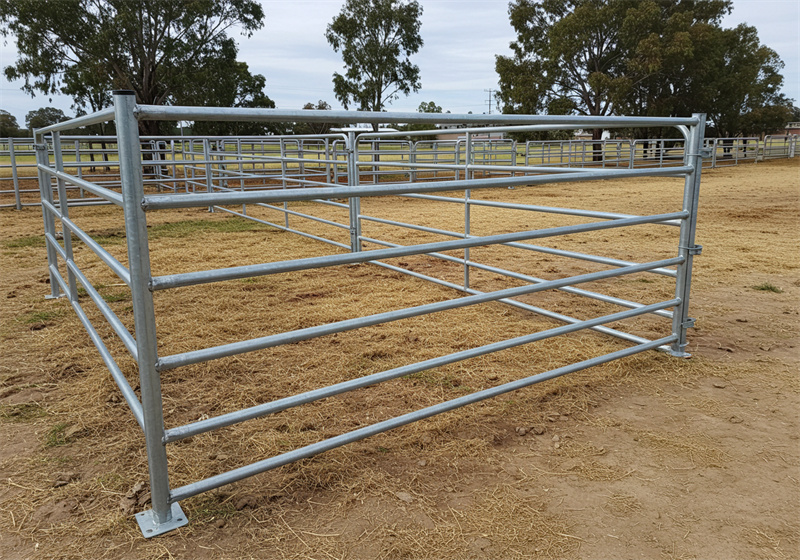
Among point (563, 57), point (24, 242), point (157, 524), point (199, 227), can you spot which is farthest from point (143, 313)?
point (563, 57)

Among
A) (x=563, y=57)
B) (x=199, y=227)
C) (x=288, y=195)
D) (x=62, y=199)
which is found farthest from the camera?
(x=563, y=57)

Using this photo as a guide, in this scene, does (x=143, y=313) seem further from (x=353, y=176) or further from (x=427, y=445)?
(x=353, y=176)

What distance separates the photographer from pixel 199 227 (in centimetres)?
817

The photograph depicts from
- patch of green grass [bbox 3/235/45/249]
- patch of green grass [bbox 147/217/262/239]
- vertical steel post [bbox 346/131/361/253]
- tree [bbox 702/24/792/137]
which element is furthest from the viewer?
tree [bbox 702/24/792/137]

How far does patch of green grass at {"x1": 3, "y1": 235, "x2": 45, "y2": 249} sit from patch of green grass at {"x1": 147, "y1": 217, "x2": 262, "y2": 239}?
1242 millimetres

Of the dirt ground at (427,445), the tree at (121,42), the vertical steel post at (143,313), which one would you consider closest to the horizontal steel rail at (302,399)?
the vertical steel post at (143,313)

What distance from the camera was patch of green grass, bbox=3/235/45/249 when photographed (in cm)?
674

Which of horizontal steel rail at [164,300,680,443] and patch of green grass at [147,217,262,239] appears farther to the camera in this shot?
patch of green grass at [147,217,262,239]

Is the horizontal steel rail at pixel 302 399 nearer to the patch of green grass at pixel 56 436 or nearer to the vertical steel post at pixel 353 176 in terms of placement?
the patch of green grass at pixel 56 436

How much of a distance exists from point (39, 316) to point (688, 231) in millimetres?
4239

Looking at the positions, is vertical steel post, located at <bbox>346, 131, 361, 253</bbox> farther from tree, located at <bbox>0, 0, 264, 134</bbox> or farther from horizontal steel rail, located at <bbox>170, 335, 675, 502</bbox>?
tree, located at <bbox>0, 0, 264, 134</bbox>

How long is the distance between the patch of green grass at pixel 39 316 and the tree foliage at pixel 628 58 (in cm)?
2291

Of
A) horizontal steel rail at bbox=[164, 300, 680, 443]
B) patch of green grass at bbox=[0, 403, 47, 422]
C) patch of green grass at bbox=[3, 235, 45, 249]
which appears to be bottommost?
patch of green grass at bbox=[0, 403, 47, 422]

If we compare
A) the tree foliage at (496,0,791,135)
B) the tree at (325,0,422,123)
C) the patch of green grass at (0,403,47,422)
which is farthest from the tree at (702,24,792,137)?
the patch of green grass at (0,403,47,422)
